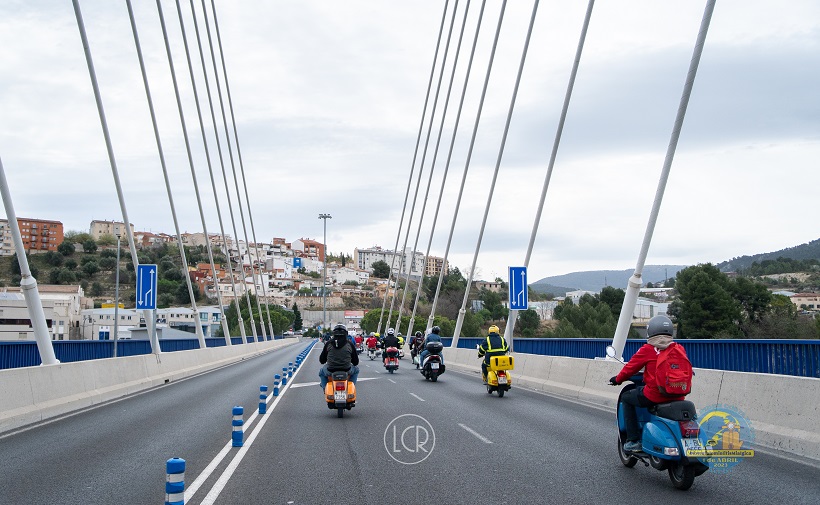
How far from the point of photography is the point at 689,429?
7551 millimetres

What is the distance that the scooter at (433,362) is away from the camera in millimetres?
24281

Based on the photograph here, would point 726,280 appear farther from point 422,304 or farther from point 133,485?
point 422,304

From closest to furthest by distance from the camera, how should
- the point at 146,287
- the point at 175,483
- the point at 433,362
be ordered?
the point at 175,483 < the point at 146,287 < the point at 433,362

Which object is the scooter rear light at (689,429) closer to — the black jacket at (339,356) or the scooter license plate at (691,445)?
the scooter license plate at (691,445)

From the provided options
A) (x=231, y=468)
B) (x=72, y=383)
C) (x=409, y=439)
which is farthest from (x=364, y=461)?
(x=72, y=383)

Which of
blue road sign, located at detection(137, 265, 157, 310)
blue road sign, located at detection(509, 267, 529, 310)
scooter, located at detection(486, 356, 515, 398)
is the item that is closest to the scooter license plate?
scooter, located at detection(486, 356, 515, 398)

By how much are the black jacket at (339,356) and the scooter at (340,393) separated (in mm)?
142

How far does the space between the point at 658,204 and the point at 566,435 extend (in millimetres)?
7717

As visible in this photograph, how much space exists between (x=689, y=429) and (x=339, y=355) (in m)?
8.44

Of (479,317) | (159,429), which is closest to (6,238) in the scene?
(479,317)

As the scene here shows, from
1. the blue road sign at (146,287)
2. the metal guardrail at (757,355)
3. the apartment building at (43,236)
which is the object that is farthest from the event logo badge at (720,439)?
the apartment building at (43,236)

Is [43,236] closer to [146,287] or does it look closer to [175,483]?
[146,287]

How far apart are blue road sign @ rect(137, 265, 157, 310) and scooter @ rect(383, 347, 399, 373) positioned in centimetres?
1065

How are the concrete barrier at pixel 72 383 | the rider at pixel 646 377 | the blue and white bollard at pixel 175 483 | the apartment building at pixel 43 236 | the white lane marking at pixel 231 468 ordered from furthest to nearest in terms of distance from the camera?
the apartment building at pixel 43 236
the concrete barrier at pixel 72 383
the rider at pixel 646 377
the white lane marking at pixel 231 468
the blue and white bollard at pixel 175 483
